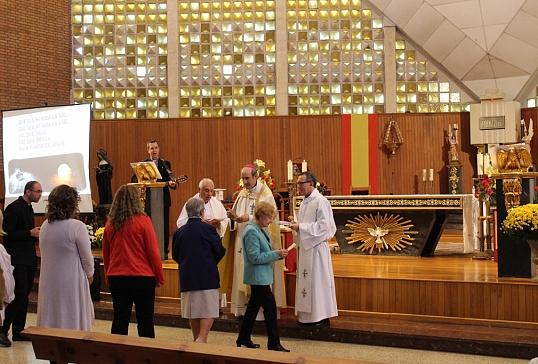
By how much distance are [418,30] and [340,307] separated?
7.24 meters

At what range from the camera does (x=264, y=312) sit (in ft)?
18.7

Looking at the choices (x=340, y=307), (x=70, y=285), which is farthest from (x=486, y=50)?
(x=70, y=285)

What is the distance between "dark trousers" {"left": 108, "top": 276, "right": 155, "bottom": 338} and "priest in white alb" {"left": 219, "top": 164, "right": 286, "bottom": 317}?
145cm

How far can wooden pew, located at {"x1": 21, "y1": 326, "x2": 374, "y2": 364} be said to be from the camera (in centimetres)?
350

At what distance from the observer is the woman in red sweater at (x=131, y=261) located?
5113 millimetres

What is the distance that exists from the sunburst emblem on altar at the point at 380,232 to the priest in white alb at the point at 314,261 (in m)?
2.81

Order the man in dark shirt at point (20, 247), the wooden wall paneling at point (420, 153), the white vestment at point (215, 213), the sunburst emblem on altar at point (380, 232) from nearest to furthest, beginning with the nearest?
the man in dark shirt at point (20, 247), the white vestment at point (215, 213), the sunburst emblem on altar at point (380, 232), the wooden wall paneling at point (420, 153)

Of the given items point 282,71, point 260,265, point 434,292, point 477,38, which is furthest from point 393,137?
point 260,265

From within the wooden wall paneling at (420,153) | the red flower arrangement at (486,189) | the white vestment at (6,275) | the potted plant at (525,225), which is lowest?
the white vestment at (6,275)

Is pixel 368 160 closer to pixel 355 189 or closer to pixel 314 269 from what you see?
pixel 355 189

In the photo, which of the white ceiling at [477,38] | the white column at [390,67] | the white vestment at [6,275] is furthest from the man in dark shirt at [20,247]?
the white ceiling at [477,38]

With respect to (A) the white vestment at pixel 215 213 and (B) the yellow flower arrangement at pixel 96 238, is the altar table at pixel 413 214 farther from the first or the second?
(B) the yellow flower arrangement at pixel 96 238

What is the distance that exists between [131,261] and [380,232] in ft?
15.4

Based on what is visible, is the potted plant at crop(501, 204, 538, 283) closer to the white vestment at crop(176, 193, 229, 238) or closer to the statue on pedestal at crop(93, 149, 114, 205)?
the white vestment at crop(176, 193, 229, 238)
